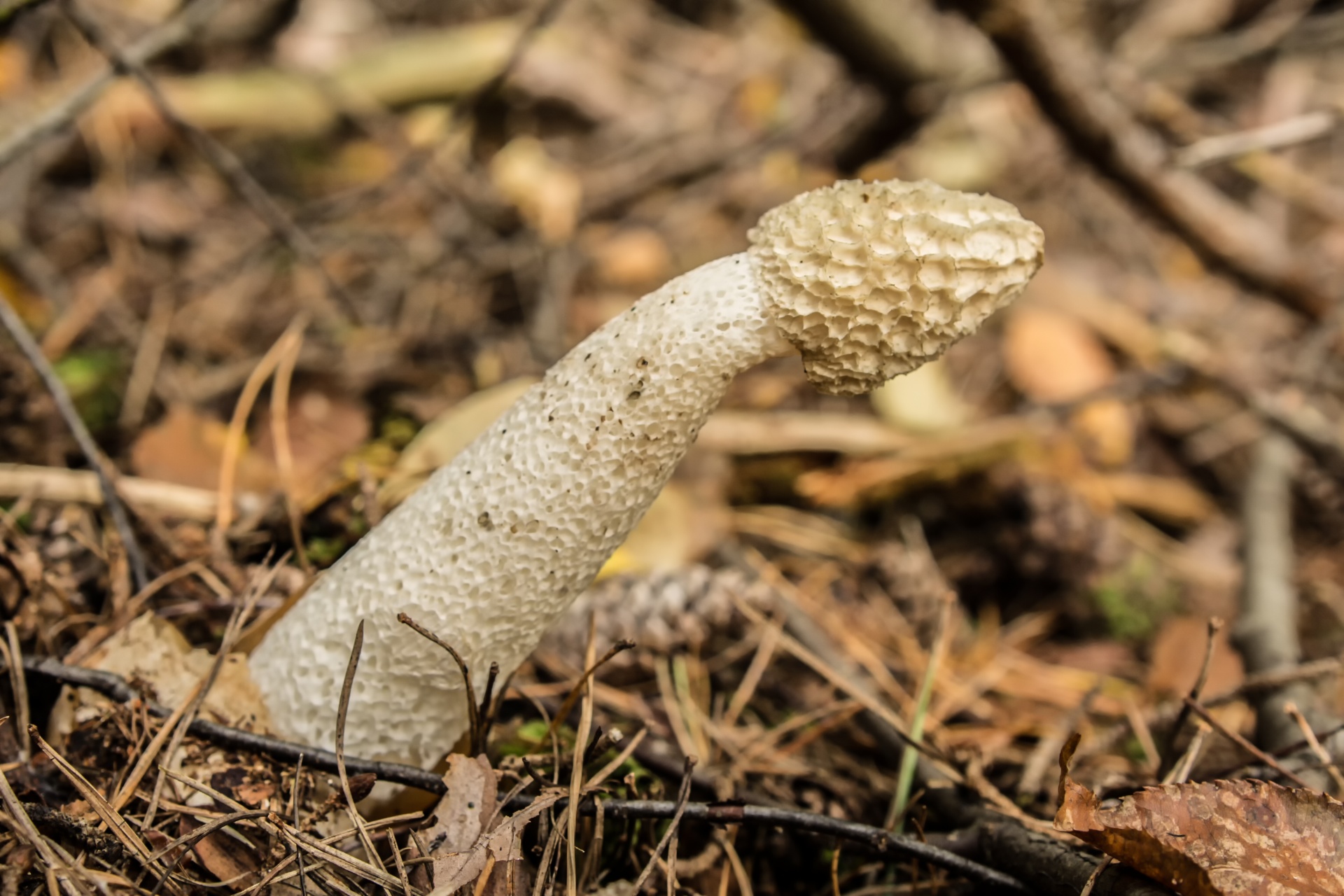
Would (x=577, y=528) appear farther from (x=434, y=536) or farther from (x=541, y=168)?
(x=541, y=168)

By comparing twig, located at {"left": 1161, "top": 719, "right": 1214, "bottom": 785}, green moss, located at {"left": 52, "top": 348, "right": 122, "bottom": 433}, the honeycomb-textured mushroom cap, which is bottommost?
twig, located at {"left": 1161, "top": 719, "right": 1214, "bottom": 785}

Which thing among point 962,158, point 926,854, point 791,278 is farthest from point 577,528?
point 962,158

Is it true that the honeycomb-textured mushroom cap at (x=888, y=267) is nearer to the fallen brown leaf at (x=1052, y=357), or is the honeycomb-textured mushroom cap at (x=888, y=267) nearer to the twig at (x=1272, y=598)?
the twig at (x=1272, y=598)

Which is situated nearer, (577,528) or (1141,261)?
(577,528)

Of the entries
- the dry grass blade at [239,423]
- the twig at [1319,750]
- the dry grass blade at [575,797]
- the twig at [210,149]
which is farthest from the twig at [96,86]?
the twig at [1319,750]

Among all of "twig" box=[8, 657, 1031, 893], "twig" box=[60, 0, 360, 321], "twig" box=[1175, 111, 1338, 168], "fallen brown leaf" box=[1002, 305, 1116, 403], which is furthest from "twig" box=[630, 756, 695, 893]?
"twig" box=[1175, 111, 1338, 168]

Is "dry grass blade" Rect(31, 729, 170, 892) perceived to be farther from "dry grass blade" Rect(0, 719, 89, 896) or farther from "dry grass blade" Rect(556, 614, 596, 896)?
"dry grass blade" Rect(556, 614, 596, 896)

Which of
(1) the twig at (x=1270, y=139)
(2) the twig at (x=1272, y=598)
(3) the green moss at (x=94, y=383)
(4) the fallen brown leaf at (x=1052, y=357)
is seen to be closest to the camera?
(2) the twig at (x=1272, y=598)
